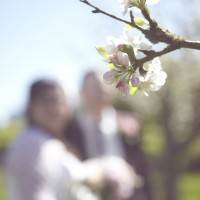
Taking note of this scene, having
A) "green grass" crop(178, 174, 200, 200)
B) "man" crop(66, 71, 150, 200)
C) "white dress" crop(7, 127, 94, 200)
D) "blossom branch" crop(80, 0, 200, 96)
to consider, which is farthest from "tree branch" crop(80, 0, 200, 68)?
"green grass" crop(178, 174, 200, 200)

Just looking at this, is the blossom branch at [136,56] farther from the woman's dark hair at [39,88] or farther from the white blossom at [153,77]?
the woman's dark hair at [39,88]

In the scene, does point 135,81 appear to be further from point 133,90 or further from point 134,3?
point 134,3

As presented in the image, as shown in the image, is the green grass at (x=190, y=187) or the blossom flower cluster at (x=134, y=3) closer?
the blossom flower cluster at (x=134, y=3)

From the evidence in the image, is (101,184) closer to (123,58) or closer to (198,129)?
(123,58)

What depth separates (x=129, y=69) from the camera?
178 centimetres

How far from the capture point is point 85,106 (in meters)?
5.41

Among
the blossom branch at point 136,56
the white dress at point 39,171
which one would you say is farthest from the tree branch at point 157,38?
the white dress at point 39,171

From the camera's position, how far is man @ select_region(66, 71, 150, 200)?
16.8 ft

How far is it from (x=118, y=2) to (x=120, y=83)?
0.58 feet

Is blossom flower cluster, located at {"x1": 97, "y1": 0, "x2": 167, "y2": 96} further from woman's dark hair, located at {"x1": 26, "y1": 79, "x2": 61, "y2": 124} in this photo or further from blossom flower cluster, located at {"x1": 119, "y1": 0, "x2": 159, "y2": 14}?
woman's dark hair, located at {"x1": 26, "y1": 79, "x2": 61, "y2": 124}

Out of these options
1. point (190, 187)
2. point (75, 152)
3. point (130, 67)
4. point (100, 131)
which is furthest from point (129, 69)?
point (190, 187)

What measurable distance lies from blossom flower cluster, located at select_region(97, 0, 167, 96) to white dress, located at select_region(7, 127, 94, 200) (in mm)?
2660

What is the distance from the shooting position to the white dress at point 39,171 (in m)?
4.41

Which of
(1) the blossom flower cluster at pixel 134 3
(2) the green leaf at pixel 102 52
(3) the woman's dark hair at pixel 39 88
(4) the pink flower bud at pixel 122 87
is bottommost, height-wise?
(4) the pink flower bud at pixel 122 87
